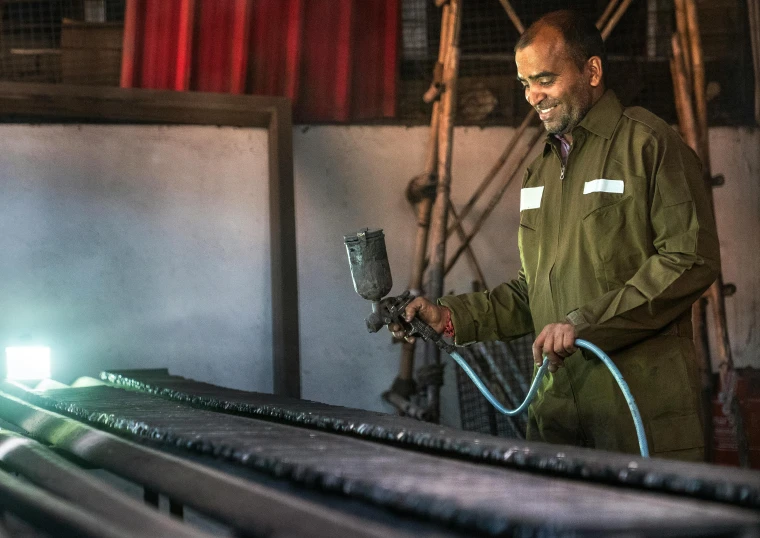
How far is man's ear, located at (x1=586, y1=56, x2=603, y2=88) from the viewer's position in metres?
2.45

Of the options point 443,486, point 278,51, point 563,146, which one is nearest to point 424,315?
point 563,146

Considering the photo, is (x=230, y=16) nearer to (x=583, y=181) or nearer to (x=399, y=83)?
(x=399, y=83)

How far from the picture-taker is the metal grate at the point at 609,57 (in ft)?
15.5

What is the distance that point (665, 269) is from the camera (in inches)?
86.0

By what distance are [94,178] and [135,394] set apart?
5.86 ft

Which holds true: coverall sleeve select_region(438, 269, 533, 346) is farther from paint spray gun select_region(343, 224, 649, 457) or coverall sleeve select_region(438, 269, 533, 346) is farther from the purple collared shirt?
the purple collared shirt

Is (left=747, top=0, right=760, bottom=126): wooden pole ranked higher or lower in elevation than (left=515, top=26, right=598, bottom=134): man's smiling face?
higher

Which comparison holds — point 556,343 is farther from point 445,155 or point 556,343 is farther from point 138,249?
point 138,249

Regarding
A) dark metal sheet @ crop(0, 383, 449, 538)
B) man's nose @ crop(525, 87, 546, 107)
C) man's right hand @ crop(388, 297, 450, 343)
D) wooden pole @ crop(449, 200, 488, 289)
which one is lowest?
dark metal sheet @ crop(0, 383, 449, 538)

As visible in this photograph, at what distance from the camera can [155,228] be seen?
4371 mm

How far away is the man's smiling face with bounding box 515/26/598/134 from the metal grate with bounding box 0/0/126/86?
2489mm

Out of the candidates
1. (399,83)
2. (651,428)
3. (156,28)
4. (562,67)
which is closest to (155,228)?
(156,28)

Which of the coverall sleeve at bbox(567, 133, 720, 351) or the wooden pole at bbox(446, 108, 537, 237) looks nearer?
the coverall sleeve at bbox(567, 133, 720, 351)

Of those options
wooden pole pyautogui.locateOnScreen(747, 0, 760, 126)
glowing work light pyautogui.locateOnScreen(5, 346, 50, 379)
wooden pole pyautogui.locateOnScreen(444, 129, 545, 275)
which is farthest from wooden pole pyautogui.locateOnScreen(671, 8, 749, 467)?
glowing work light pyautogui.locateOnScreen(5, 346, 50, 379)
